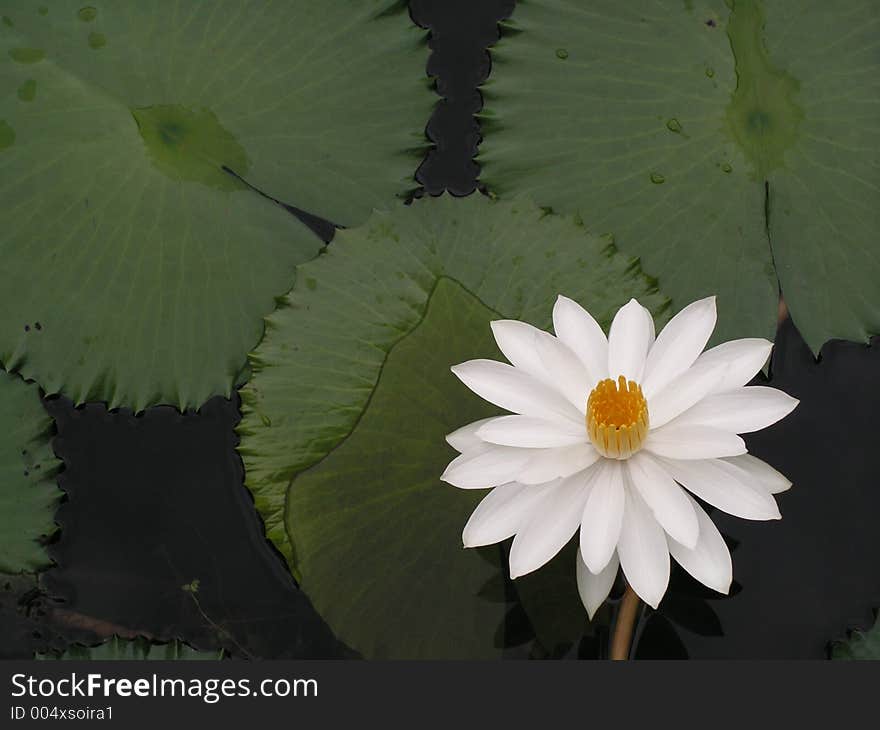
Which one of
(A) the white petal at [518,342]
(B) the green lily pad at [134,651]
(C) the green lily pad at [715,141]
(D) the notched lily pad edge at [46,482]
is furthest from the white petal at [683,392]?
(D) the notched lily pad edge at [46,482]

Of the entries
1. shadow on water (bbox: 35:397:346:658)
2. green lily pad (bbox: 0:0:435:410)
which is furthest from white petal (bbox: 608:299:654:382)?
shadow on water (bbox: 35:397:346:658)

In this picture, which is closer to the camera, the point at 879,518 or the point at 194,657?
the point at 194,657

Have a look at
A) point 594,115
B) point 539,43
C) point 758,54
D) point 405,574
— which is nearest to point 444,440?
point 405,574

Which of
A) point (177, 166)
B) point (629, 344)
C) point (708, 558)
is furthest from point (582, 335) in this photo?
point (177, 166)

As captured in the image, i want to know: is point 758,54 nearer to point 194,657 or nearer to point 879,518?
point 879,518

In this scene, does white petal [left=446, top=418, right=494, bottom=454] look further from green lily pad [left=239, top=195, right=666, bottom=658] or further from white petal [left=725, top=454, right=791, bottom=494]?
white petal [left=725, top=454, right=791, bottom=494]

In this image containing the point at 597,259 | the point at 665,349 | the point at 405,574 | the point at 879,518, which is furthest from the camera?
the point at 879,518

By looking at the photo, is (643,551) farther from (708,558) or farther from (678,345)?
(678,345)

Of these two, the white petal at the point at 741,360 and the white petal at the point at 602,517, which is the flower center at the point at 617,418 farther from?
the white petal at the point at 741,360
